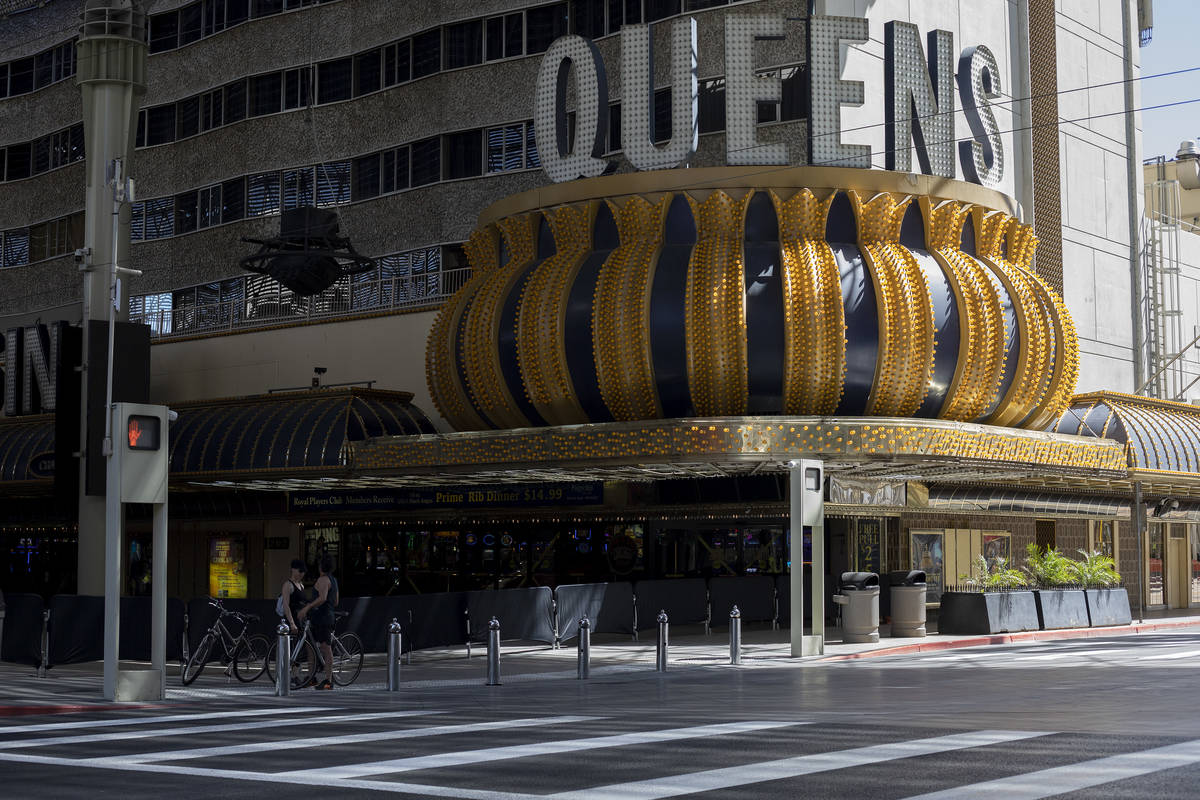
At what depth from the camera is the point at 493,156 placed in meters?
40.3

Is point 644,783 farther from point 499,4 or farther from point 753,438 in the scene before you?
point 499,4

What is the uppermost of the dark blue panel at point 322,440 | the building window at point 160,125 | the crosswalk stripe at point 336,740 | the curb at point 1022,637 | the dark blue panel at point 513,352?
the building window at point 160,125

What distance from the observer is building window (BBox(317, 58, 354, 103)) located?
44.1 meters

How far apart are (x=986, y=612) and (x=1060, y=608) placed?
3.19 metres

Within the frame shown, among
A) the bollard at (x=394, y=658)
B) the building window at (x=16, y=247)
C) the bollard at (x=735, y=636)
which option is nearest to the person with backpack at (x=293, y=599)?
the bollard at (x=394, y=658)

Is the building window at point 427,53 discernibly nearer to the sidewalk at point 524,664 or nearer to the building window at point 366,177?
the building window at point 366,177

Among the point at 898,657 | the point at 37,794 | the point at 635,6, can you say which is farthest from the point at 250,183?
the point at 37,794

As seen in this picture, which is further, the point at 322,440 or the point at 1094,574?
the point at 1094,574

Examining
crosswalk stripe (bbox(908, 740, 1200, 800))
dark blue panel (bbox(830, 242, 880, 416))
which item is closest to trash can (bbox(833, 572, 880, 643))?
dark blue panel (bbox(830, 242, 880, 416))

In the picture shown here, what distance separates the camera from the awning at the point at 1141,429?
34.2 meters

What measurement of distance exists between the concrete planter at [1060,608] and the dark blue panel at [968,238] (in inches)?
290

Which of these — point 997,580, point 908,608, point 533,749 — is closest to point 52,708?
point 533,749

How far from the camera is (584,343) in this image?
28000mm

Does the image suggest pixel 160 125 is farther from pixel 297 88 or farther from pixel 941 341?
pixel 941 341
